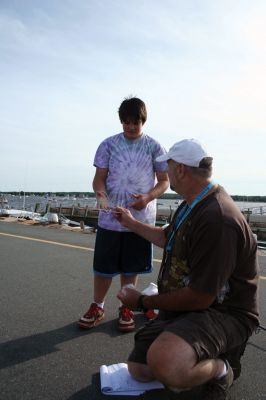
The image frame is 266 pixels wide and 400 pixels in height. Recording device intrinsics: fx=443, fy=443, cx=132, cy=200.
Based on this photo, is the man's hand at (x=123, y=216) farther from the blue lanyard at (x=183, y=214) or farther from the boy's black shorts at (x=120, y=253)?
the blue lanyard at (x=183, y=214)

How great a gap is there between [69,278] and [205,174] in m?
3.41

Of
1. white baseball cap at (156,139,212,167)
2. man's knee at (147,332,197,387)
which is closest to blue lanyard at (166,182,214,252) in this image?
white baseball cap at (156,139,212,167)

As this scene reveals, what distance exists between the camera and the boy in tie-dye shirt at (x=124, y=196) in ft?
13.0

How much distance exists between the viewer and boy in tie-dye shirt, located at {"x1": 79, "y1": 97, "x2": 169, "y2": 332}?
3.97 meters

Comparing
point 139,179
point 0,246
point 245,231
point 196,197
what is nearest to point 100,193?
point 139,179

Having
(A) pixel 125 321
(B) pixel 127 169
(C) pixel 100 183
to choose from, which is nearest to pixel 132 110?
(B) pixel 127 169

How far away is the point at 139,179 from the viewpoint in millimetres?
3992

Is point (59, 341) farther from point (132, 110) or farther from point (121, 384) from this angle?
point (132, 110)

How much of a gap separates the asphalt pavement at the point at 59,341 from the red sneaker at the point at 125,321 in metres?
0.06

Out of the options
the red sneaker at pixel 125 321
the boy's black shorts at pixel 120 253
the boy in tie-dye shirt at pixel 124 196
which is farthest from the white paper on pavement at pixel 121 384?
the boy's black shorts at pixel 120 253

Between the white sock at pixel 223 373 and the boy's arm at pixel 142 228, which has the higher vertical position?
the boy's arm at pixel 142 228

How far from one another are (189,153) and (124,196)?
140 cm

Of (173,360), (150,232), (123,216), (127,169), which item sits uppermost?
(127,169)

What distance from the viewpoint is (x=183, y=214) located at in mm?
2936
